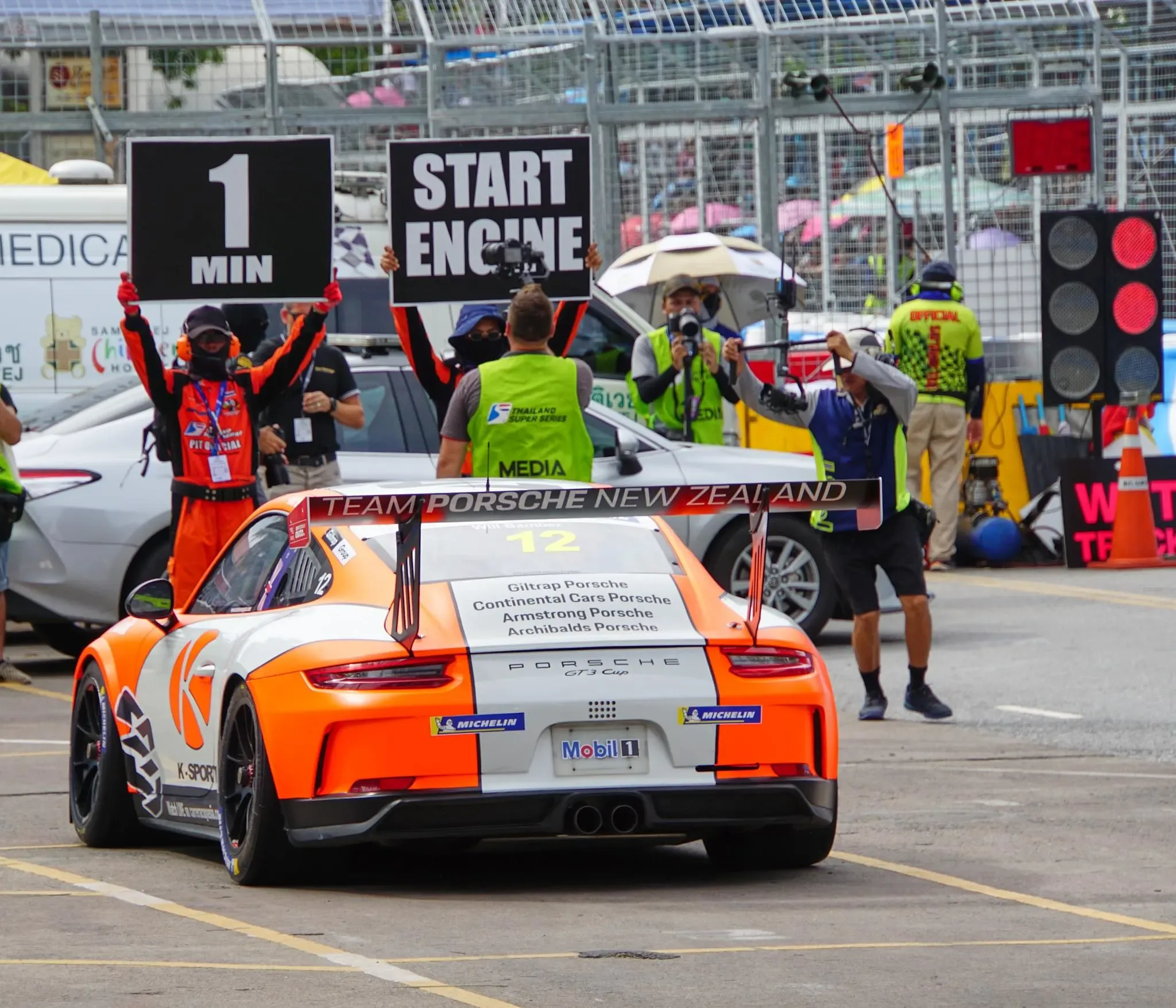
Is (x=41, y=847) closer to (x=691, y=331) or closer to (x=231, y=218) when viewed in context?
(x=231, y=218)

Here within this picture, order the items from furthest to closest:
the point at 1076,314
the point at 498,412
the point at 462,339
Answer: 1. the point at 1076,314
2. the point at 462,339
3. the point at 498,412

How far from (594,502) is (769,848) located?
1333 millimetres

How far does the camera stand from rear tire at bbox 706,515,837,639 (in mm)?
13758

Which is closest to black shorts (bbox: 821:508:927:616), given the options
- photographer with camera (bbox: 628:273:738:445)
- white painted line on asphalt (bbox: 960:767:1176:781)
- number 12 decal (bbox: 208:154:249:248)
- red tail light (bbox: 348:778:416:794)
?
white painted line on asphalt (bbox: 960:767:1176:781)

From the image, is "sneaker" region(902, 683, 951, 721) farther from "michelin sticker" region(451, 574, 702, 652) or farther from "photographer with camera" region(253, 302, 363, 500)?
"michelin sticker" region(451, 574, 702, 652)

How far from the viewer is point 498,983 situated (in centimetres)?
568

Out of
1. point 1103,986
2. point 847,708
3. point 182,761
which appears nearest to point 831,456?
point 847,708

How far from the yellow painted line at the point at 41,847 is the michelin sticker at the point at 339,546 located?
1478mm

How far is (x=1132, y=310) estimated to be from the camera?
18.8 meters

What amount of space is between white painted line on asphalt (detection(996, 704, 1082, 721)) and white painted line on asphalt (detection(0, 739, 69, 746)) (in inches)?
170

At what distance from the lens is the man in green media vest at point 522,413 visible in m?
9.85

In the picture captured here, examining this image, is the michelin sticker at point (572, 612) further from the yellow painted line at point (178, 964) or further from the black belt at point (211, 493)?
the black belt at point (211, 493)

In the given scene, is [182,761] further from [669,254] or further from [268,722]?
[669,254]

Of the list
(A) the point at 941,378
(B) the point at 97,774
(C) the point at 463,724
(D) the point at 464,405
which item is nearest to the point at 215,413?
(D) the point at 464,405
